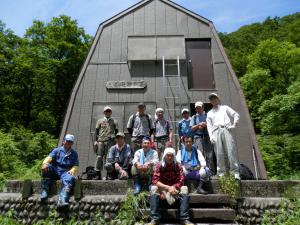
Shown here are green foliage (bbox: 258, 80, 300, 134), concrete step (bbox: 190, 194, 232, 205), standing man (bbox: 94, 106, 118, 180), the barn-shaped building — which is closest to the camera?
concrete step (bbox: 190, 194, 232, 205)

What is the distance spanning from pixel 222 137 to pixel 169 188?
5.90ft

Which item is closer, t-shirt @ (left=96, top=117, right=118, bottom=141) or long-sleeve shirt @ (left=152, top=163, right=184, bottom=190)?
long-sleeve shirt @ (left=152, top=163, right=184, bottom=190)

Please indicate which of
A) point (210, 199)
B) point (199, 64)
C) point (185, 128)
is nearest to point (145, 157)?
point (210, 199)

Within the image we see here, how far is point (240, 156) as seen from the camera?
10.3 m

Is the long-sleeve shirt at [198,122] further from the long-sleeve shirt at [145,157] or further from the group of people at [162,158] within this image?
the long-sleeve shirt at [145,157]

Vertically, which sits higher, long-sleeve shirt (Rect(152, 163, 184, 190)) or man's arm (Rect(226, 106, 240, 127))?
man's arm (Rect(226, 106, 240, 127))

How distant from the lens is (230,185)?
597 cm

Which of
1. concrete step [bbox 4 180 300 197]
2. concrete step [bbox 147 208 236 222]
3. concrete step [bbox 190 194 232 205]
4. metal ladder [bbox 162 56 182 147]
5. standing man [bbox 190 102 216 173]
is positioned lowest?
concrete step [bbox 147 208 236 222]

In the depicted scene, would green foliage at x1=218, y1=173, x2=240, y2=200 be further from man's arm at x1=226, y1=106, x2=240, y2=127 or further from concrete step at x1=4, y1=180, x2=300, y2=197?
man's arm at x1=226, y1=106, x2=240, y2=127

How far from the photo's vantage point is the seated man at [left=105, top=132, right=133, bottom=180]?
22.3 feet

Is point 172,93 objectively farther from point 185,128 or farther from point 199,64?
point 185,128

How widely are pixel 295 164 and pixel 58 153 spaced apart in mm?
13895

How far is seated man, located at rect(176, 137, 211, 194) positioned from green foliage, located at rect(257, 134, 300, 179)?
9222mm

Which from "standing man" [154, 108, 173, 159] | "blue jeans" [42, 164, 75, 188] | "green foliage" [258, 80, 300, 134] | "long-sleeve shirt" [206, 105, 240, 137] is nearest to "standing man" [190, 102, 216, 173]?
"long-sleeve shirt" [206, 105, 240, 137]
